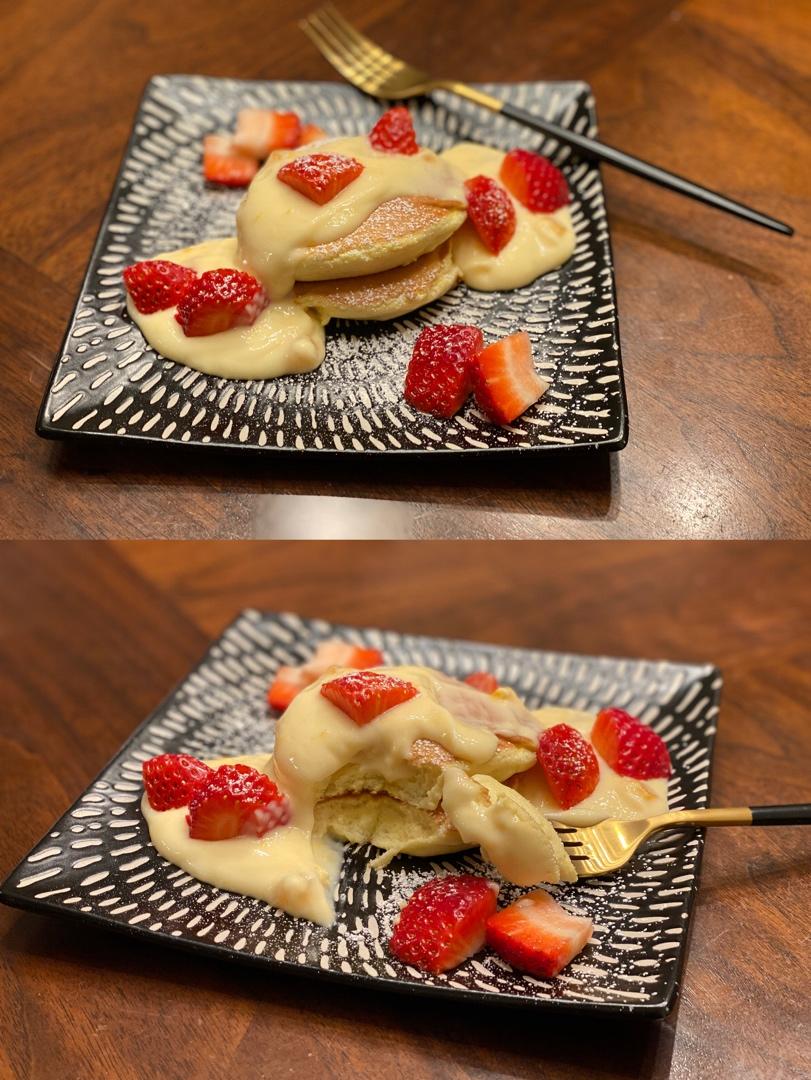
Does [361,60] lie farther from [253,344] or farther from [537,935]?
[537,935]

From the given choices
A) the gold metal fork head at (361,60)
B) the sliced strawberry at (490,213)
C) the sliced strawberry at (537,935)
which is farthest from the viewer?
the gold metal fork head at (361,60)

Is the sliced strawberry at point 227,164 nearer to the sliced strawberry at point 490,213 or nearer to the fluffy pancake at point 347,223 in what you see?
the fluffy pancake at point 347,223

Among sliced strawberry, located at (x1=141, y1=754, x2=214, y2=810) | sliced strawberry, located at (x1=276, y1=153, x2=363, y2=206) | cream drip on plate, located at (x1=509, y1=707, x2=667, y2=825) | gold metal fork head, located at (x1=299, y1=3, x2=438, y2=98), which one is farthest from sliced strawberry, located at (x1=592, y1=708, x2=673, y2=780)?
gold metal fork head, located at (x1=299, y1=3, x2=438, y2=98)

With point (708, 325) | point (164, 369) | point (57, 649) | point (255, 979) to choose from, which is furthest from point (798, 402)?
point (57, 649)

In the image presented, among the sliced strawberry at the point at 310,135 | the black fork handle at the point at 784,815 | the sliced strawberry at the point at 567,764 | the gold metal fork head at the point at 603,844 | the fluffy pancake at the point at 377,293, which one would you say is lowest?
the gold metal fork head at the point at 603,844

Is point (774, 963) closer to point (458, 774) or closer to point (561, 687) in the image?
point (458, 774)

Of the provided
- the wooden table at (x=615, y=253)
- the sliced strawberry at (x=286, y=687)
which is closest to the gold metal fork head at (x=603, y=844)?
the wooden table at (x=615, y=253)

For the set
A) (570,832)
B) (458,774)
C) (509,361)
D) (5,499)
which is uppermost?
(509,361)
